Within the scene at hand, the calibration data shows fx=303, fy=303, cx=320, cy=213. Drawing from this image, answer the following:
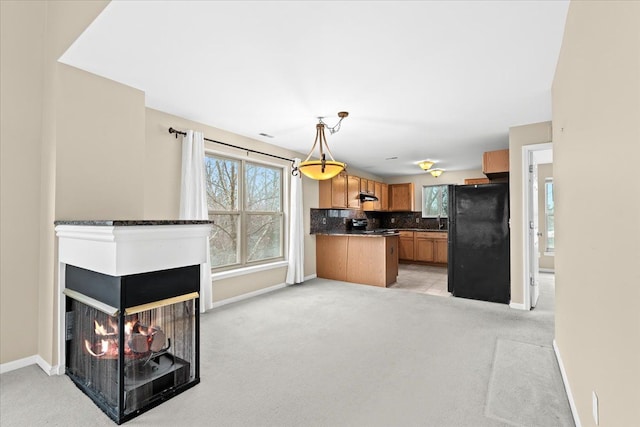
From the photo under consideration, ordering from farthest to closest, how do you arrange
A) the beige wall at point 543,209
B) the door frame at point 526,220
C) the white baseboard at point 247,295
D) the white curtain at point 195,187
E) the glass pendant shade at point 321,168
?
the beige wall at point 543,209 → the white baseboard at point 247,295 → the door frame at point 526,220 → the white curtain at point 195,187 → the glass pendant shade at point 321,168

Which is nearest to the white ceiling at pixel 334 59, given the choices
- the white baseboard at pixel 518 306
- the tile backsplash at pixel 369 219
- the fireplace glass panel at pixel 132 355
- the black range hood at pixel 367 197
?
the fireplace glass panel at pixel 132 355

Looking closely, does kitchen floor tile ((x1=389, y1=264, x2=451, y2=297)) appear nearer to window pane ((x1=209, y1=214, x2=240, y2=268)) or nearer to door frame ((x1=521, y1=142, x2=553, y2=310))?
door frame ((x1=521, y1=142, x2=553, y2=310))

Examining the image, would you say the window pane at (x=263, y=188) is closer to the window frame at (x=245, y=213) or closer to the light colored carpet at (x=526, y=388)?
the window frame at (x=245, y=213)

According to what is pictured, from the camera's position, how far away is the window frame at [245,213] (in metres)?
4.14

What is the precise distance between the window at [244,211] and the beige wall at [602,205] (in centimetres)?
366

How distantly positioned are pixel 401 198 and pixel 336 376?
21.8 feet

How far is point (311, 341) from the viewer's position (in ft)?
9.41

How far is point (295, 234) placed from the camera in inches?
199

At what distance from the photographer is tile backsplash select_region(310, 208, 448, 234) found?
5.96m

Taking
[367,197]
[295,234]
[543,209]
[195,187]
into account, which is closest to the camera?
[195,187]

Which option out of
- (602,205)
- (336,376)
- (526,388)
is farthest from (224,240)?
(602,205)

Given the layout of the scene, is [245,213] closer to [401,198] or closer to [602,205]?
[602,205]

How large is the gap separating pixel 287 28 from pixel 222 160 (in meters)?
2.58

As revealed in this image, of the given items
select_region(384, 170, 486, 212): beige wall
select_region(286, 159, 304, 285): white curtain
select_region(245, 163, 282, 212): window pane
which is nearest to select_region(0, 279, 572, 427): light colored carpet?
select_region(286, 159, 304, 285): white curtain
